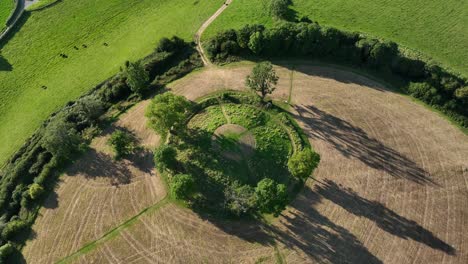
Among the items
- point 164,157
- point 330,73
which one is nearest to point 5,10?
point 164,157

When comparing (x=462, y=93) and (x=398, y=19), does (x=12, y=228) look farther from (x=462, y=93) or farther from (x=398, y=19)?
(x=398, y=19)

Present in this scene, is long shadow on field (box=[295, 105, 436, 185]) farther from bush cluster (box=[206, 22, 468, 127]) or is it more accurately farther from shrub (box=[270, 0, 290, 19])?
shrub (box=[270, 0, 290, 19])

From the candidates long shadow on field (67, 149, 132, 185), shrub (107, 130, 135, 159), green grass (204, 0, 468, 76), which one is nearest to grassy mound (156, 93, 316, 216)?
shrub (107, 130, 135, 159)

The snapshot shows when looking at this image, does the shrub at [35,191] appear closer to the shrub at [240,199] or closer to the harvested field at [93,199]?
the harvested field at [93,199]

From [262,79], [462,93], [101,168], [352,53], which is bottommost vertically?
[462,93]

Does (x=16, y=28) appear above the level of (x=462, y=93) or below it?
above

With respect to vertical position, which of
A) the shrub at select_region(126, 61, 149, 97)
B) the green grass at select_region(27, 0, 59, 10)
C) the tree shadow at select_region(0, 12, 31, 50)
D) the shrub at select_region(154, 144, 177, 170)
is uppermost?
the green grass at select_region(27, 0, 59, 10)
